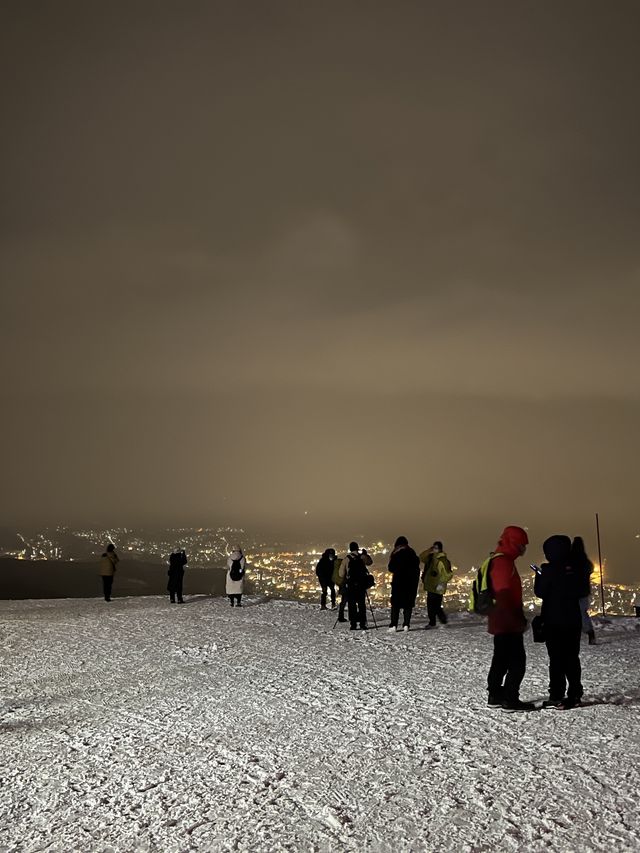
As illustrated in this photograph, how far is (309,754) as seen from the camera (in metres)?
7.10

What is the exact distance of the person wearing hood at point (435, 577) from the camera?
53.6 feet

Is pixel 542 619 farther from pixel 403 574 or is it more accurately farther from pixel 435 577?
pixel 435 577

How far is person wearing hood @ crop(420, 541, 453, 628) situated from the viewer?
16.3 metres

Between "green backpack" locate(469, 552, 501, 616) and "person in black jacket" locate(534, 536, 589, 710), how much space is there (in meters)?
0.59

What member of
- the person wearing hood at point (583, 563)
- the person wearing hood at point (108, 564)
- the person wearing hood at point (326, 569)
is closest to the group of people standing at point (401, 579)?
the person wearing hood at point (583, 563)

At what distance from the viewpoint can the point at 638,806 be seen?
5695mm

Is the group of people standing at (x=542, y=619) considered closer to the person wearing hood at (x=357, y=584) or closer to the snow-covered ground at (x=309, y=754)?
the snow-covered ground at (x=309, y=754)

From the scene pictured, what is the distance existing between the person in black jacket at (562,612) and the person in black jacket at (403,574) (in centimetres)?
654

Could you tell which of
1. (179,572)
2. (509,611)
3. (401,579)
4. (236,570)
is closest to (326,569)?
(236,570)

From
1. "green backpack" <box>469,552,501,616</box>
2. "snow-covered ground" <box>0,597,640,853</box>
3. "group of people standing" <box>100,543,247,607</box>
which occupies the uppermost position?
"green backpack" <box>469,552,501,616</box>

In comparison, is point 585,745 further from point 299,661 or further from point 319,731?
point 299,661

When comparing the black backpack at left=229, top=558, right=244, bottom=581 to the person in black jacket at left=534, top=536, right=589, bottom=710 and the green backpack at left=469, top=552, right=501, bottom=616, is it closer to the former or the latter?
the green backpack at left=469, top=552, right=501, bottom=616

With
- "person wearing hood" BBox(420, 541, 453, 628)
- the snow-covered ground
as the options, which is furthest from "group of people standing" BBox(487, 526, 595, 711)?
"person wearing hood" BBox(420, 541, 453, 628)

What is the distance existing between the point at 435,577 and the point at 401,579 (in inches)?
60.0
